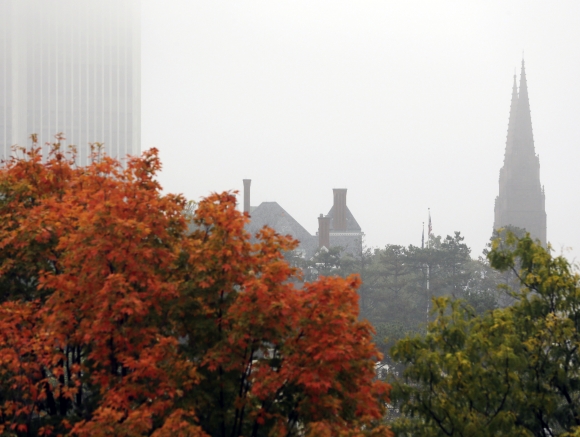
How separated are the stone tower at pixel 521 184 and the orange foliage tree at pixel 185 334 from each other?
146 metres

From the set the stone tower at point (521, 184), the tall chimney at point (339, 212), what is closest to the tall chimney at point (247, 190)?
the tall chimney at point (339, 212)

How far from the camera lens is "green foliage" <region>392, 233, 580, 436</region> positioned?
657 inches

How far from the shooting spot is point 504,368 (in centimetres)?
1664

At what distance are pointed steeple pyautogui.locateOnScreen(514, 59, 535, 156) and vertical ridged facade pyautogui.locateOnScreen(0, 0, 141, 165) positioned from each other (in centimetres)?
7184

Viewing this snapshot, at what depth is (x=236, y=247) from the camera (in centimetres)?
1522

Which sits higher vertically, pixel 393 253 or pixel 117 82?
pixel 117 82

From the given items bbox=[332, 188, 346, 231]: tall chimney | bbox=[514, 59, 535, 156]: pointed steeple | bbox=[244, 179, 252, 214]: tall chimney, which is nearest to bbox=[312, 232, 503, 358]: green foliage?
bbox=[332, 188, 346, 231]: tall chimney

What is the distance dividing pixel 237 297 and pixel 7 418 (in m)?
4.87

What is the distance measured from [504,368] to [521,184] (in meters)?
150

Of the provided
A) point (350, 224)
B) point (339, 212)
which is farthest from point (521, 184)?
point (339, 212)

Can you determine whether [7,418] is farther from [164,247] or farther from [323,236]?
[323,236]

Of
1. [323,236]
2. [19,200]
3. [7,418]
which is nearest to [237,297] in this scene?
[7,418]

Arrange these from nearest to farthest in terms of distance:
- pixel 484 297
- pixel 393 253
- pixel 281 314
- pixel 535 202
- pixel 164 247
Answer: pixel 281 314 → pixel 164 247 → pixel 484 297 → pixel 393 253 → pixel 535 202

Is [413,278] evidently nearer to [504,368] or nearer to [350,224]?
[350,224]
